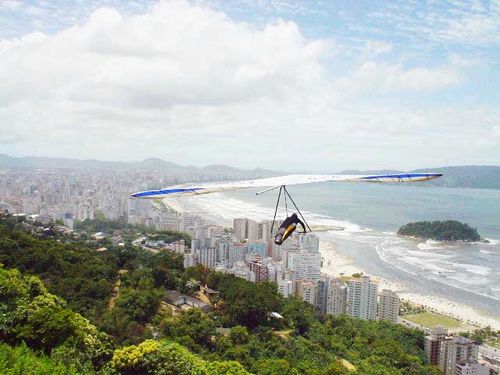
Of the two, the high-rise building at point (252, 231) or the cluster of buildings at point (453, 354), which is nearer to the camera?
the cluster of buildings at point (453, 354)

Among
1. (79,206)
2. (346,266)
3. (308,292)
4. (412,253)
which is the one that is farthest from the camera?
(79,206)

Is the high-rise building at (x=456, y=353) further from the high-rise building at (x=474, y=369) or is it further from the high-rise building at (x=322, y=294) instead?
the high-rise building at (x=322, y=294)

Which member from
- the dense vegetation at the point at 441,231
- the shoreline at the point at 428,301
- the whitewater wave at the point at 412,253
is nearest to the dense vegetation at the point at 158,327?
the shoreline at the point at 428,301

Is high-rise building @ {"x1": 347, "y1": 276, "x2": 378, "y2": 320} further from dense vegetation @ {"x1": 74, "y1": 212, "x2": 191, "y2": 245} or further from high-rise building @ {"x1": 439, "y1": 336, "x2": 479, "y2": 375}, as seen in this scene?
dense vegetation @ {"x1": 74, "y1": 212, "x2": 191, "y2": 245}

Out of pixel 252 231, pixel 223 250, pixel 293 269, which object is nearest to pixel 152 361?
pixel 293 269

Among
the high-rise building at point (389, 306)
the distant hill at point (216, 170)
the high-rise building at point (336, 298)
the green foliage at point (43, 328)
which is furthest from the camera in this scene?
the distant hill at point (216, 170)

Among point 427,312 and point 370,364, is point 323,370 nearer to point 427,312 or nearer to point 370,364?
point 370,364

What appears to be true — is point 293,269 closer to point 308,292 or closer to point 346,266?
point 308,292
